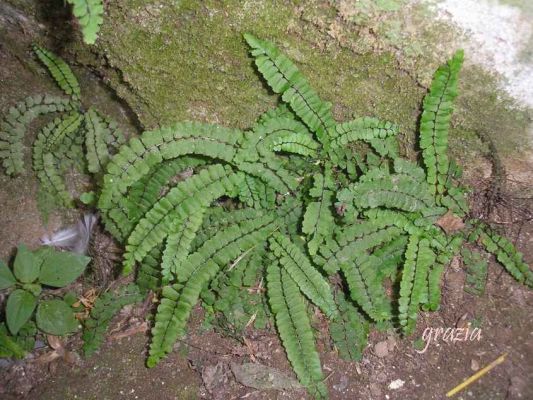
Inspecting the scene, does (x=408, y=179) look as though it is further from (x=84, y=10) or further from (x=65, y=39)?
(x=65, y=39)

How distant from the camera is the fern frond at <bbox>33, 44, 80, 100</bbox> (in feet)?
11.8

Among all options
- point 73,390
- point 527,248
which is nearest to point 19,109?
point 73,390

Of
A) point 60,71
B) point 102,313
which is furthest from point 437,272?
point 60,71

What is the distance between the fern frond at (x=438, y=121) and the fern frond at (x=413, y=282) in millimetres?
496

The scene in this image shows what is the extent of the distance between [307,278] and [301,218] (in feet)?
1.73

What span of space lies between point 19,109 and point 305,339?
3.30 meters

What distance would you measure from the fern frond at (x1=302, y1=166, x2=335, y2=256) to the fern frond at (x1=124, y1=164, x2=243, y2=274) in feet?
2.00

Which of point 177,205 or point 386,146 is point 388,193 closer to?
point 386,146

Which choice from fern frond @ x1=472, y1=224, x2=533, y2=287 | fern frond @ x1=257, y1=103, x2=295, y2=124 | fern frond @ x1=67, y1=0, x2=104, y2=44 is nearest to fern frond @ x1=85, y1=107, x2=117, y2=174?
fern frond @ x1=257, y1=103, x2=295, y2=124

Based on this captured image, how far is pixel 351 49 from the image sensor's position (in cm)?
267

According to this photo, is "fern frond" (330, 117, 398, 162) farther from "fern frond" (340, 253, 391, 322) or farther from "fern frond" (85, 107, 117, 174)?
"fern frond" (85, 107, 117, 174)

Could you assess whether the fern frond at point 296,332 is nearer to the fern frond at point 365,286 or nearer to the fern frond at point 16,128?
the fern frond at point 365,286

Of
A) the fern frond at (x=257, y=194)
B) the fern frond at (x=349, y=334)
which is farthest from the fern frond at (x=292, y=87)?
the fern frond at (x=349, y=334)

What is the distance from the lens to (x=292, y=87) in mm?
2969
